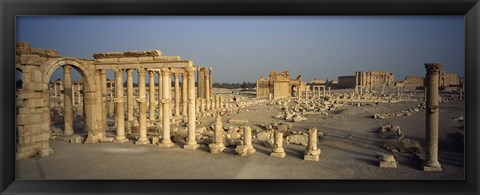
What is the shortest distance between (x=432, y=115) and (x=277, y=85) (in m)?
39.8

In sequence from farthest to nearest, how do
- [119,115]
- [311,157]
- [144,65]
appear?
1. [119,115]
2. [144,65]
3. [311,157]

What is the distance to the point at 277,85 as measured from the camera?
49344 mm

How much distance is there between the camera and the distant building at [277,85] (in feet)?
161

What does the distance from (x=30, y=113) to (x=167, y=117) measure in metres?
4.92

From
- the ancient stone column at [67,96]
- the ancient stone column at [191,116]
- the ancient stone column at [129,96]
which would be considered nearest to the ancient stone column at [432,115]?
the ancient stone column at [191,116]

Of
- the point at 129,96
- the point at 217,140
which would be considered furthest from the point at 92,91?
the point at 217,140

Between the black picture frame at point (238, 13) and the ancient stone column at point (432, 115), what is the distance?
5.53ft

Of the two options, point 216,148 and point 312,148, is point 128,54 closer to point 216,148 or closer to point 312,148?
point 216,148

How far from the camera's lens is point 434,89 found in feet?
31.1

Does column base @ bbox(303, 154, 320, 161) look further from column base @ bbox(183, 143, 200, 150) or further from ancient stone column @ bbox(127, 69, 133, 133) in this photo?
ancient stone column @ bbox(127, 69, 133, 133)

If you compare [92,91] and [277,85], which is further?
[277,85]

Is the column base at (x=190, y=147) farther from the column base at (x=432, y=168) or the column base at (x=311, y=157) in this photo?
the column base at (x=432, y=168)

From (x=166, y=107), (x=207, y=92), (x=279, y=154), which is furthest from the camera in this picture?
(x=207, y=92)
